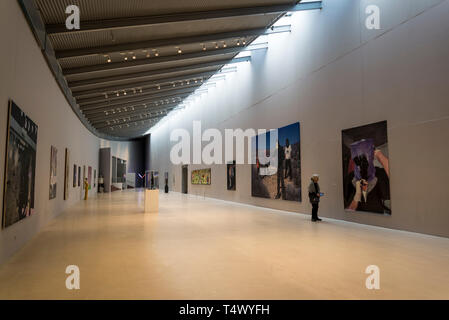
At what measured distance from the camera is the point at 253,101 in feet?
62.1

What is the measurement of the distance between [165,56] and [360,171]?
Answer: 9.63m

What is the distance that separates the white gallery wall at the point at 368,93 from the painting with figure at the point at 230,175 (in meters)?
3.63

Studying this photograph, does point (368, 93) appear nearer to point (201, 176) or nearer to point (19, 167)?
point (19, 167)

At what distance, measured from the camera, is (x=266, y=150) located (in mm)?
16984

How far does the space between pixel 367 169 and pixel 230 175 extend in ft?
41.4

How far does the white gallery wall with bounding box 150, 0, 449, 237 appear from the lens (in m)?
8.23

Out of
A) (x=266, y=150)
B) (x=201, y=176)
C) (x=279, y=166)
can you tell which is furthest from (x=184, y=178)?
(x=279, y=166)

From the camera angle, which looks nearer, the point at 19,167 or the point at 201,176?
the point at 19,167

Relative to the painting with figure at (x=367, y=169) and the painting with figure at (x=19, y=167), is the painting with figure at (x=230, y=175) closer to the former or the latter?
the painting with figure at (x=367, y=169)

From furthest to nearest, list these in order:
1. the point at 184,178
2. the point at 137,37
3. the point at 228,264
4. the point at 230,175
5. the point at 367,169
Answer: the point at 184,178 < the point at 230,175 < the point at 137,37 < the point at 367,169 < the point at 228,264

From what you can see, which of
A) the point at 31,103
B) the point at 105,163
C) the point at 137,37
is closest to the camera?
the point at 31,103

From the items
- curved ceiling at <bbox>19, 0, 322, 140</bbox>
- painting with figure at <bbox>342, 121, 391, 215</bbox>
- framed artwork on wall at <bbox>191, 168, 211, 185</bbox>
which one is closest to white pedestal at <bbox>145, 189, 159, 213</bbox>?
curved ceiling at <bbox>19, 0, 322, 140</bbox>

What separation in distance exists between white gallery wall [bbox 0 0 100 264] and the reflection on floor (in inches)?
21.9

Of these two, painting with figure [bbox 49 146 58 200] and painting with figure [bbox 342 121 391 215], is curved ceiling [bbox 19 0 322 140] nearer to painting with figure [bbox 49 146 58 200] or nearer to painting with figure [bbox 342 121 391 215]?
painting with figure [bbox 49 146 58 200]
